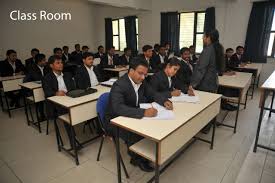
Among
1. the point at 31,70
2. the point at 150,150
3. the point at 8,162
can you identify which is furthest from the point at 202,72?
the point at 31,70

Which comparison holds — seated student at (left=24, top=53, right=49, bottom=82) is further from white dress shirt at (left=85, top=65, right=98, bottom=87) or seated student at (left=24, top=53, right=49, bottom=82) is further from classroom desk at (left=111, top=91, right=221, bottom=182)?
classroom desk at (left=111, top=91, right=221, bottom=182)

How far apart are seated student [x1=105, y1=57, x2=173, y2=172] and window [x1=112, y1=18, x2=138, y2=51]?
22.5 feet

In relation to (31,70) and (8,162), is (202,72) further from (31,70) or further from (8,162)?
(31,70)

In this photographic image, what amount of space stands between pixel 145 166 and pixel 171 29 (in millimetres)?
5865

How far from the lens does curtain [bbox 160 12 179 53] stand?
699 cm

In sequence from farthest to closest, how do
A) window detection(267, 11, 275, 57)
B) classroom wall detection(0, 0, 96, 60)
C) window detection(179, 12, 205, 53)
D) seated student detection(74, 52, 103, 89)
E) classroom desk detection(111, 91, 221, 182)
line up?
window detection(179, 12, 205, 53), classroom wall detection(0, 0, 96, 60), window detection(267, 11, 275, 57), seated student detection(74, 52, 103, 89), classroom desk detection(111, 91, 221, 182)

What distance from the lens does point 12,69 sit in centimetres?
484

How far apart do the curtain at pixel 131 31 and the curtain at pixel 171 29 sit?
127 centimetres

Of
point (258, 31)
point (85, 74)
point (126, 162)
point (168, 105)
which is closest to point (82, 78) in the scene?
point (85, 74)

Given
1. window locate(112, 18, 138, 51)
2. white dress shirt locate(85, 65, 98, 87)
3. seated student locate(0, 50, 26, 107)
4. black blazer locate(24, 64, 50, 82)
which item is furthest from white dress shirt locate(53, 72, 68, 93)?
window locate(112, 18, 138, 51)

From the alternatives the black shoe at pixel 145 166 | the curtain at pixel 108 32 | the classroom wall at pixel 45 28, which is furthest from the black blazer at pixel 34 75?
the curtain at pixel 108 32

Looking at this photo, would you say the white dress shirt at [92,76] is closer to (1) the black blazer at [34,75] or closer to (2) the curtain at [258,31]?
(1) the black blazer at [34,75]

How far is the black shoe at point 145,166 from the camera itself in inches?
89.5

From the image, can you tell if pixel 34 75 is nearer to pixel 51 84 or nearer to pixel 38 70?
pixel 38 70
